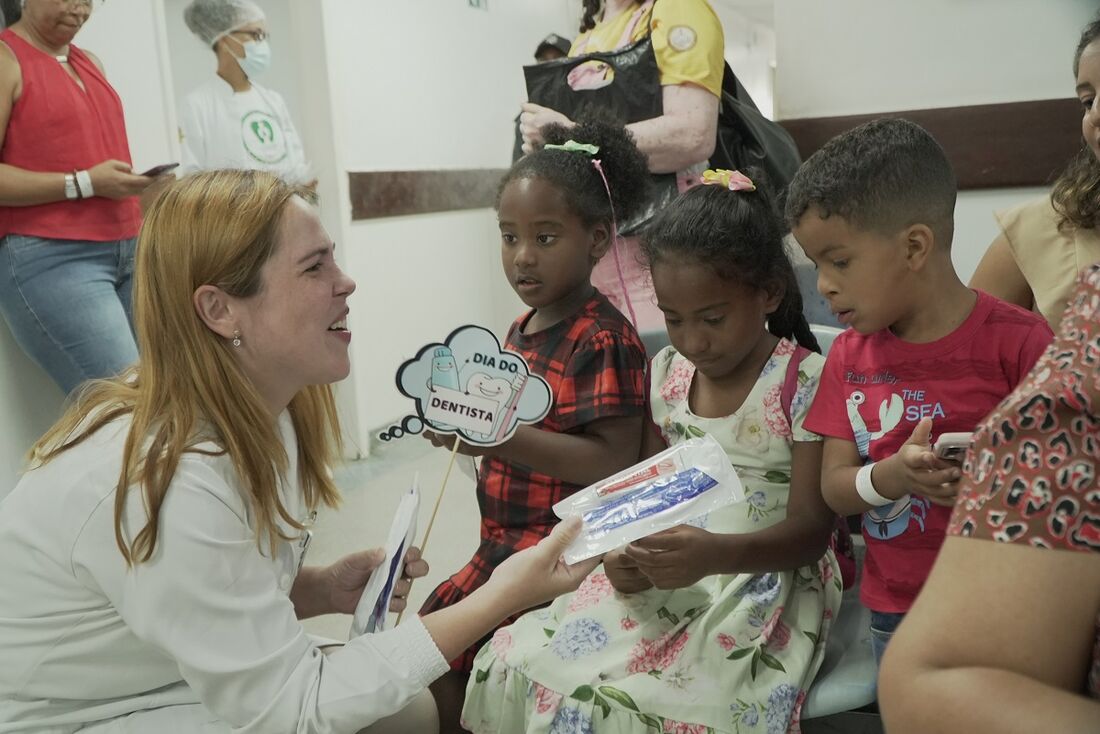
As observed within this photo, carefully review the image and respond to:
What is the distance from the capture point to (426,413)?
1.32 meters

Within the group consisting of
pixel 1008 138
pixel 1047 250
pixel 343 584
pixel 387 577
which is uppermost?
pixel 1008 138

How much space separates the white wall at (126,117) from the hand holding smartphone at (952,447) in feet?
8.22

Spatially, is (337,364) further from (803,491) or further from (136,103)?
(136,103)

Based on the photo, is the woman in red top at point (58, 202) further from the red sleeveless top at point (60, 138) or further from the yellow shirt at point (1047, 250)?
the yellow shirt at point (1047, 250)

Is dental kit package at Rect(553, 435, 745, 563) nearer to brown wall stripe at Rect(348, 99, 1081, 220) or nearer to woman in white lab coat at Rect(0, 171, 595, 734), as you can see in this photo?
woman in white lab coat at Rect(0, 171, 595, 734)

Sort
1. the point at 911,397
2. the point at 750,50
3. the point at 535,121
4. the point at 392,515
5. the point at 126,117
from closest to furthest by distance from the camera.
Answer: the point at 911,397
the point at 535,121
the point at 126,117
the point at 392,515
the point at 750,50

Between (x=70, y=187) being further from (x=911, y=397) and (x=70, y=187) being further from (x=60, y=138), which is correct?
(x=911, y=397)

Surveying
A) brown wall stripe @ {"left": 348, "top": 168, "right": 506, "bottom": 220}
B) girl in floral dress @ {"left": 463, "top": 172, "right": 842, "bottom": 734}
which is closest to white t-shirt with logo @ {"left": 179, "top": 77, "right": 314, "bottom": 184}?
brown wall stripe @ {"left": 348, "top": 168, "right": 506, "bottom": 220}

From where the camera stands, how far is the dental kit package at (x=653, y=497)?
1.16 m

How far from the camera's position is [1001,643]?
604 millimetres

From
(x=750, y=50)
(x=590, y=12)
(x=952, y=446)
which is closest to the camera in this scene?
(x=952, y=446)

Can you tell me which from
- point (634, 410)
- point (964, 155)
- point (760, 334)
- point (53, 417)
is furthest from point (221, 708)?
point (964, 155)

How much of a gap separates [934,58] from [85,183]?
7.73ft

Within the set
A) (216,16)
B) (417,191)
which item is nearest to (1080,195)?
(216,16)
